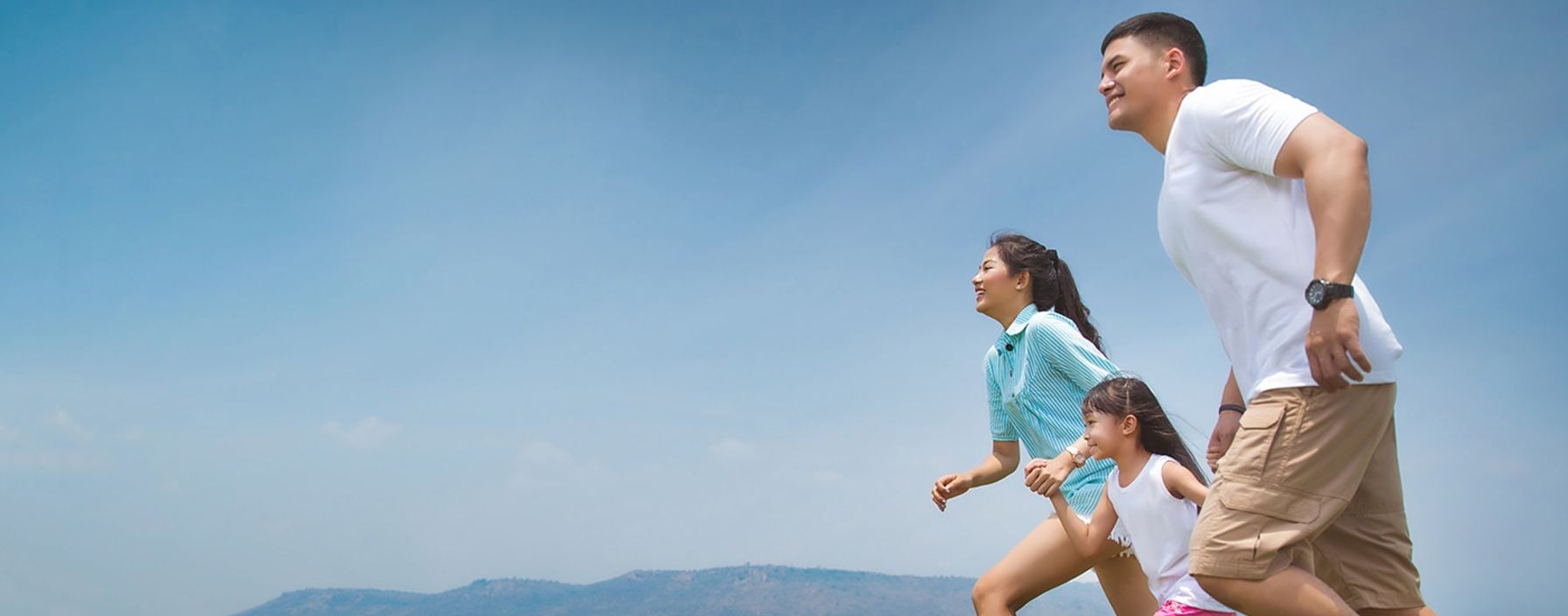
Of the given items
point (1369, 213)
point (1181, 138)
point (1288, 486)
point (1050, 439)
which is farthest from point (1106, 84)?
point (1050, 439)

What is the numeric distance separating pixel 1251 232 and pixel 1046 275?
7.68 feet

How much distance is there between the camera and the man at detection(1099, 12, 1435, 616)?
233cm

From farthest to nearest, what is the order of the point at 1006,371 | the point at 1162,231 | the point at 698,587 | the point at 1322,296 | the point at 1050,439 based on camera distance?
the point at 698,587, the point at 1006,371, the point at 1050,439, the point at 1162,231, the point at 1322,296

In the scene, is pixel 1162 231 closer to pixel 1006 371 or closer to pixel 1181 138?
pixel 1181 138

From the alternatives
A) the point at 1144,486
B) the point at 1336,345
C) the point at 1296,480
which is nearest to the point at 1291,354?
the point at 1336,345

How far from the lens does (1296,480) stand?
2412 millimetres

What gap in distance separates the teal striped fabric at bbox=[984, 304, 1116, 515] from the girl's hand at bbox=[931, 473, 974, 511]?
1.28ft

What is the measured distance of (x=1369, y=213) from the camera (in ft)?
7.64

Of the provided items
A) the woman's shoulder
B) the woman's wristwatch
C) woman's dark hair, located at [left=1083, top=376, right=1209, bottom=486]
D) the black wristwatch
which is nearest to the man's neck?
the black wristwatch

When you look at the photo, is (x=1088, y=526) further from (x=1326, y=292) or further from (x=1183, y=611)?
(x=1326, y=292)

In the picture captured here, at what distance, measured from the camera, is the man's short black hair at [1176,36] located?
2992mm

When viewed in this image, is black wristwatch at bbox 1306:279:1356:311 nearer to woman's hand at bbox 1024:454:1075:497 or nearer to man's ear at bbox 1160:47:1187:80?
man's ear at bbox 1160:47:1187:80

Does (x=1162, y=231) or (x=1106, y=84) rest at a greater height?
(x=1106, y=84)

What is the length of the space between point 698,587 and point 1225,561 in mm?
123961
